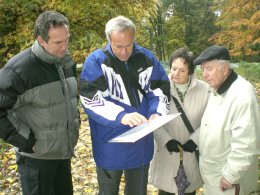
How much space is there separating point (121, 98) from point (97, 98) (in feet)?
0.76

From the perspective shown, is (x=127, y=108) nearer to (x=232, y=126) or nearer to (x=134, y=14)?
(x=232, y=126)

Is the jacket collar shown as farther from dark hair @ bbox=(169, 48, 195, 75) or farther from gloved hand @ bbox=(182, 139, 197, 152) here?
gloved hand @ bbox=(182, 139, 197, 152)

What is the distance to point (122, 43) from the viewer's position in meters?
2.62

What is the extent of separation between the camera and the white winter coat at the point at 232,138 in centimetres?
253

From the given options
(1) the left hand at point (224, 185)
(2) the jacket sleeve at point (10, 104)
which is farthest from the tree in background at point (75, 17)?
(1) the left hand at point (224, 185)

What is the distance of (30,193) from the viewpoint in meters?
2.85

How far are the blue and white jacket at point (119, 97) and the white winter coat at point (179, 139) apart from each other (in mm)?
296

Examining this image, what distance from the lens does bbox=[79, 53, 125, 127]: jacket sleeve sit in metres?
2.61

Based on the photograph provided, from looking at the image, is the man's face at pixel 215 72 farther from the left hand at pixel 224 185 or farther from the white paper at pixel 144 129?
the left hand at pixel 224 185

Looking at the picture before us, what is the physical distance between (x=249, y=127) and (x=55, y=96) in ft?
5.37

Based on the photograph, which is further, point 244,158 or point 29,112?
point 29,112

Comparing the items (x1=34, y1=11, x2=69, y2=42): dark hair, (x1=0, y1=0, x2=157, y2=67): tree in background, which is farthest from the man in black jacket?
(x1=0, y1=0, x2=157, y2=67): tree in background

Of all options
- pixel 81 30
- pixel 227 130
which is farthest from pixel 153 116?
pixel 81 30

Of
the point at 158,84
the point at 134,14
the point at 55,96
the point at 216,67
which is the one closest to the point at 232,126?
the point at 216,67
